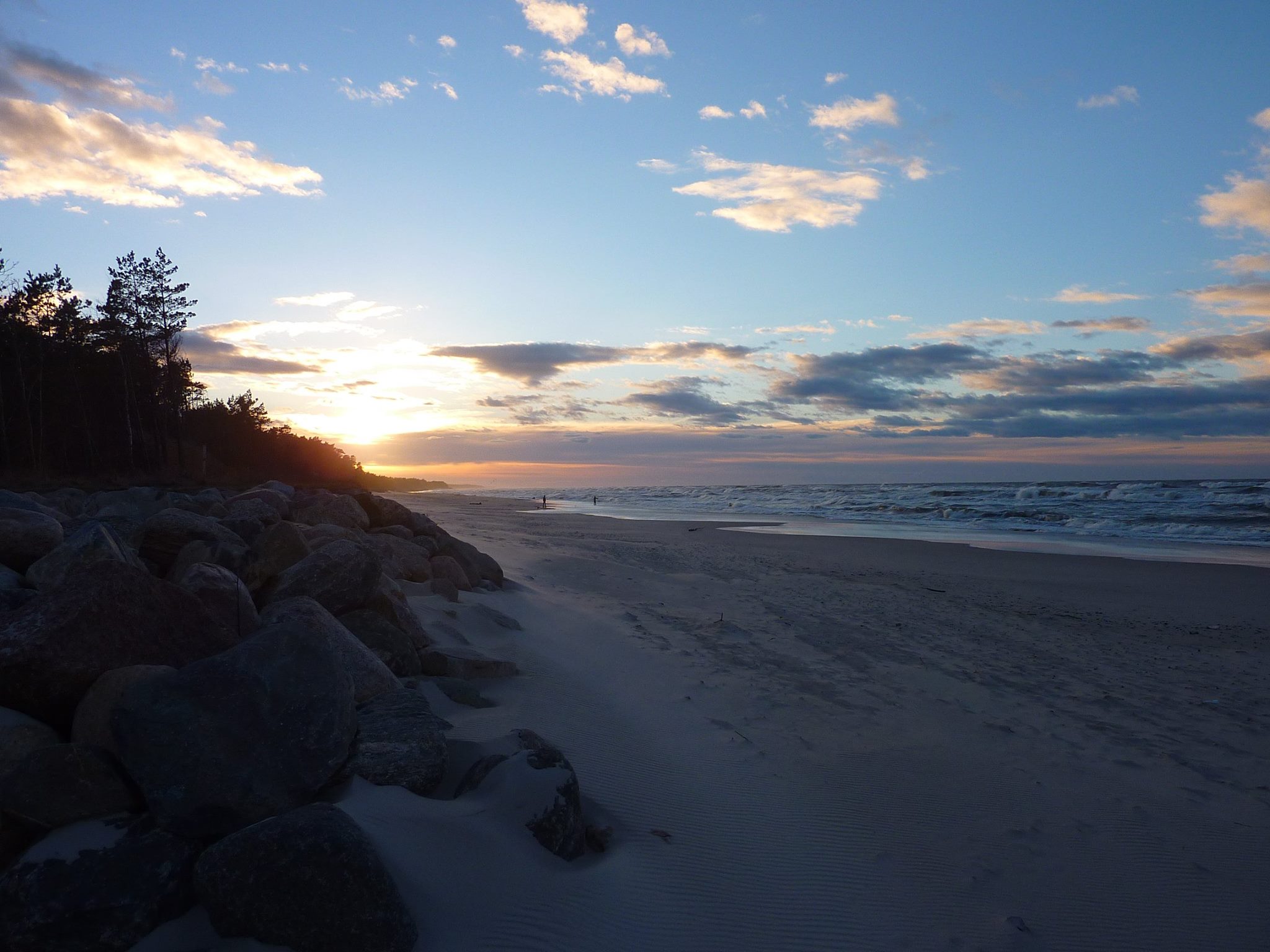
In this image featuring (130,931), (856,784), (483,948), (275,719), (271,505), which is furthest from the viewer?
(271,505)

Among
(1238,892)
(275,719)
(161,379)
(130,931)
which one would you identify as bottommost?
(1238,892)

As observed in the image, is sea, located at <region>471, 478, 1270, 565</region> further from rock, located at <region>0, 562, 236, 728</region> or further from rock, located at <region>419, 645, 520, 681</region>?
rock, located at <region>0, 562, 236, 728</region>

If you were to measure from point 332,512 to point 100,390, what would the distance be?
30.2 meters

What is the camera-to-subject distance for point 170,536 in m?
5.98

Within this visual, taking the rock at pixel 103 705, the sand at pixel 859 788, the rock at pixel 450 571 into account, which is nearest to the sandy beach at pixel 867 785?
the sand at pixel 859 788

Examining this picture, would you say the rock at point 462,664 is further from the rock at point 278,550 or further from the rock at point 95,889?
the rock at point 95,889

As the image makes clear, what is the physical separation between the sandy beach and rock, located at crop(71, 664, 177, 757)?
3.60 feet

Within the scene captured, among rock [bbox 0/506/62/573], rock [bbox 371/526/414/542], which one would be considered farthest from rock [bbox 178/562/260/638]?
rock [bbox 371/526/414/542]

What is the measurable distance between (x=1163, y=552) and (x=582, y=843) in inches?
848

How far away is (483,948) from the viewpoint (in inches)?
110

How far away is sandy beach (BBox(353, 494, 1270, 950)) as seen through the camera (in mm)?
3254

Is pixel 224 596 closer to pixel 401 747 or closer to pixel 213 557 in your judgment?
pixel 213 557

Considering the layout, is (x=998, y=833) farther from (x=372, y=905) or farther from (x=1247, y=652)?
(x=1247, y=652)

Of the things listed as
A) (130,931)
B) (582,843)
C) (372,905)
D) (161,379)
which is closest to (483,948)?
(372,905)
